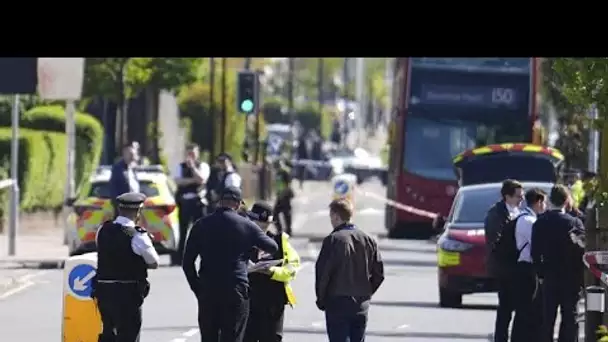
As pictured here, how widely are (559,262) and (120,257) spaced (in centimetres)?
439

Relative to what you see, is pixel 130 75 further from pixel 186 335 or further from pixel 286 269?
pixel 286 269

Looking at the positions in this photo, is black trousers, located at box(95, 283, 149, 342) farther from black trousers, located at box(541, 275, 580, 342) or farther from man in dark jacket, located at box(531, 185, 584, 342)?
black trousers, located at box(541, 275, 580, 342)

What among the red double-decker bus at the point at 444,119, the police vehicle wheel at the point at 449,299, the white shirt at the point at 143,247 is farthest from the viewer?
the red double-decker bus at the point at 444,119

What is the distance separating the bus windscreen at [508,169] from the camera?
35.2 meters

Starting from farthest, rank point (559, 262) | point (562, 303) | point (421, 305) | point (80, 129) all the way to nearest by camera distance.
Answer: point (80, 129)
point (421, 305)
point (562, 303)
point (559, 262)

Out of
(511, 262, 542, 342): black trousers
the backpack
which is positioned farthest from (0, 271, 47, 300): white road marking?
(511, 262, 542, 342): black trousers

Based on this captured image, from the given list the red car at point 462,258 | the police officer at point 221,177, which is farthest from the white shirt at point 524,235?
the police officer at point 221,177

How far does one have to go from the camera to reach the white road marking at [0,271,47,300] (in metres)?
25.2

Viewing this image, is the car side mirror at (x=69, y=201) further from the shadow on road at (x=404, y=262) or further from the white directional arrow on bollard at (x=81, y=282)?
the white directional arrow on bollard at (x=81, y=282)

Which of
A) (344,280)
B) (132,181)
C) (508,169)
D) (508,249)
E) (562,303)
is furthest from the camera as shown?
(508,169)

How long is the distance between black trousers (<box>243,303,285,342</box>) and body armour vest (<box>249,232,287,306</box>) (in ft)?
0.14

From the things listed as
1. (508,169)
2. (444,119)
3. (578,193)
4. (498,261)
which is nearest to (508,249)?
(498,261)

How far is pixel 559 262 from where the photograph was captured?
726 inches
